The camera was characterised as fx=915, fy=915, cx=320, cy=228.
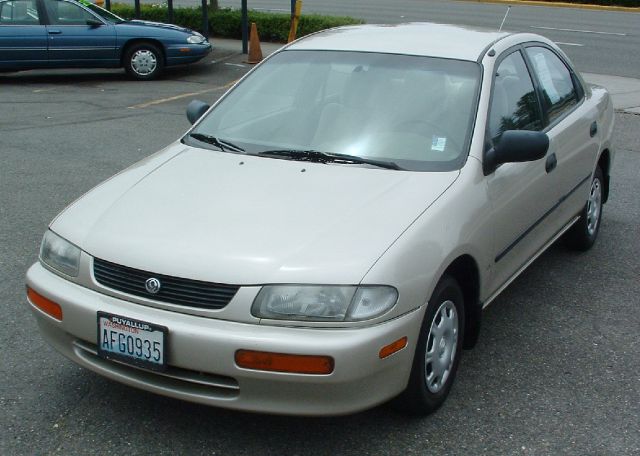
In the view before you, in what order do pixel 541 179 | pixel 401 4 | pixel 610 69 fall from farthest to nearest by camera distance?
pixel 401 4 < pixel 610 69 < pixel 541 179

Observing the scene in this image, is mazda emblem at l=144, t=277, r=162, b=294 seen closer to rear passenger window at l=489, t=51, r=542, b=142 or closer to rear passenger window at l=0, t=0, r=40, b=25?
rear passenger window at l=489, t=51, r=542, b=142

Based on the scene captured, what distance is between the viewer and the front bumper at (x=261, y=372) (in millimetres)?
3299

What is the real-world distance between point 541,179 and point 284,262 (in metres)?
1.99

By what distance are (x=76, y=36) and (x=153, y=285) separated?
1135 cm

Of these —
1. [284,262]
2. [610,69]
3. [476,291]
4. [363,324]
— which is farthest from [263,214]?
[610,69]

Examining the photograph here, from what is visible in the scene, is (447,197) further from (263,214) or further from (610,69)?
(610,69)

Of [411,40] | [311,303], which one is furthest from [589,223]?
[311,303]

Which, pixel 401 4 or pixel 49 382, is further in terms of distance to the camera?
pixel 401 4

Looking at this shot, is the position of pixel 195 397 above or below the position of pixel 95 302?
below

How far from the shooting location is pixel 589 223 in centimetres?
618

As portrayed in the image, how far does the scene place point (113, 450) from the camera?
364 cm

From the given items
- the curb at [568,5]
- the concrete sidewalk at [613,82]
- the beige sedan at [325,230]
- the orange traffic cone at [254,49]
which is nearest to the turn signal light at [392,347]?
the beige sedan at [325,230]

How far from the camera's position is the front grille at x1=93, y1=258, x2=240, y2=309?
134 inches

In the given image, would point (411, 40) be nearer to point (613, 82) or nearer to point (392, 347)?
point (392, 347)
